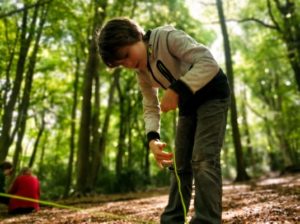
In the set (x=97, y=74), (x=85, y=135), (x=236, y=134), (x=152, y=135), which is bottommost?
(x=152, y=135)

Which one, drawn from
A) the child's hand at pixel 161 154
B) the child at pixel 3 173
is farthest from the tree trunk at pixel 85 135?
the child's hand at pixel 161 154

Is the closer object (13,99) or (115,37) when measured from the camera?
(115,37)

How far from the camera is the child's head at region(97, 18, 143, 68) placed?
8.86ft

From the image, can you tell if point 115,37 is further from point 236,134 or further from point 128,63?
point 236,134

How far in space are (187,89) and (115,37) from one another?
0.64 metres

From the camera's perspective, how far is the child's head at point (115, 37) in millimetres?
2701

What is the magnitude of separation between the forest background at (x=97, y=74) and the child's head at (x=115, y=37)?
5.72 meters

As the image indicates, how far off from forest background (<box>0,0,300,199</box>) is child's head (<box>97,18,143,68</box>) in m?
5.72

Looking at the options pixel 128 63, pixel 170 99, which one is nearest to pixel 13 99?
pixel 128 63

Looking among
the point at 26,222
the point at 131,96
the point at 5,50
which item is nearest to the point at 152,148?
the point at 26,222

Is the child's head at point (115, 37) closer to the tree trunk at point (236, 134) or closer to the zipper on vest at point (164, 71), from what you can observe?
the zipper on vest at point (164, 71)

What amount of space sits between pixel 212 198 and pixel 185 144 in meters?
0.59

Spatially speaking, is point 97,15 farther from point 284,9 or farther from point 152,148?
point 152,148

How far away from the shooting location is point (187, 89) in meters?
2.52
